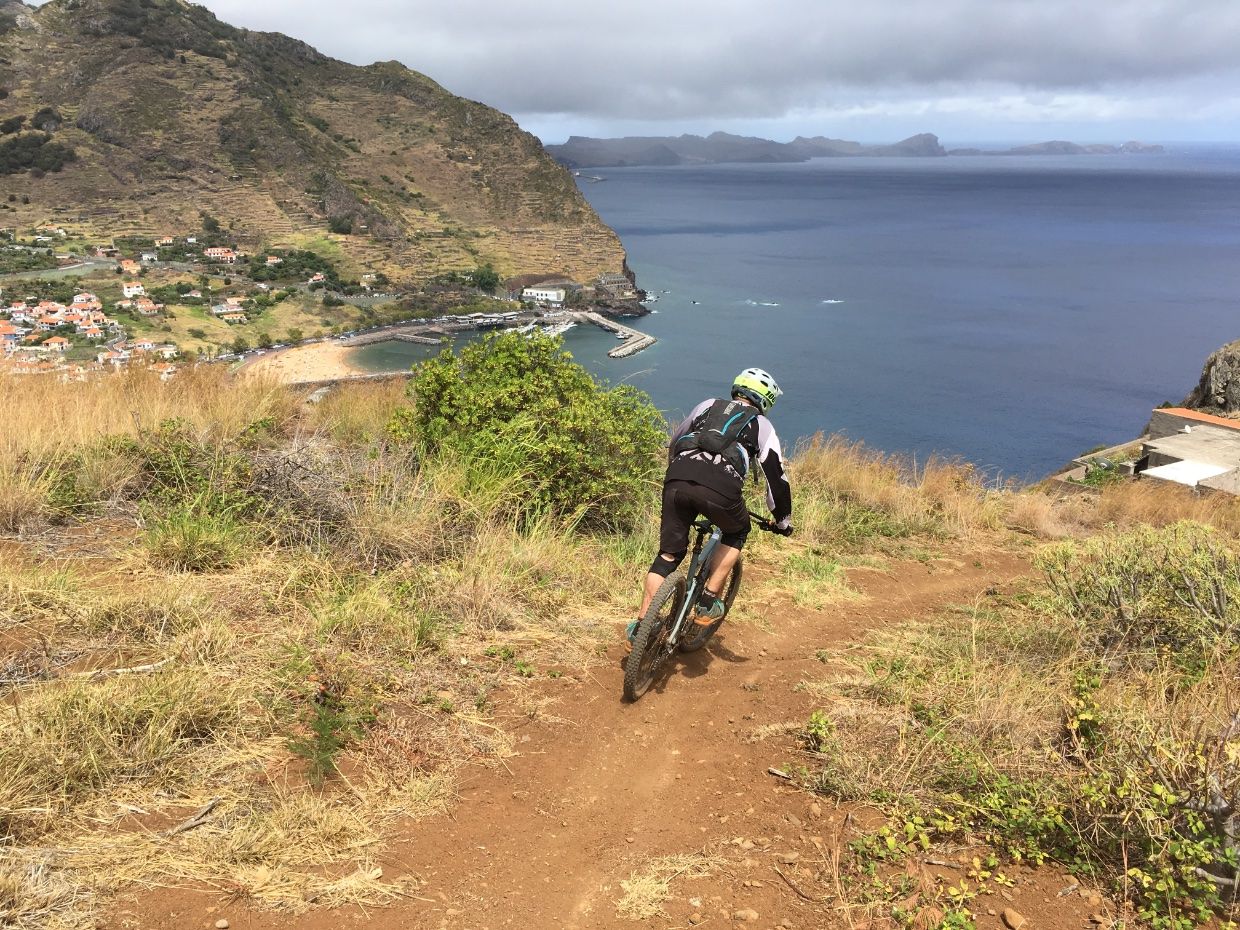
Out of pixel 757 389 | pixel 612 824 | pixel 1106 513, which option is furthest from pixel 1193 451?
pixel 612 824

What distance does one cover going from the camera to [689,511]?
4137mm

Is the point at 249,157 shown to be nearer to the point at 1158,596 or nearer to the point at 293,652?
the point at 293,652

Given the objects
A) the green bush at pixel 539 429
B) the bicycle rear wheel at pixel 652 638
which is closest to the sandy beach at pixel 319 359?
the green bush at pixel 539 429

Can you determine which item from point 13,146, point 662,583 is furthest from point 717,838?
point 13,146

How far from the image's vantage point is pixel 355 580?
4617 mm

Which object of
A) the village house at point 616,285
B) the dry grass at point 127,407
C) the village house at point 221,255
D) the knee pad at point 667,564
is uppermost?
the village house at point 221,255

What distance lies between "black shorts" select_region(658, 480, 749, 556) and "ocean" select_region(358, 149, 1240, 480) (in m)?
9.02

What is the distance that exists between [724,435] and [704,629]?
1.40 meters

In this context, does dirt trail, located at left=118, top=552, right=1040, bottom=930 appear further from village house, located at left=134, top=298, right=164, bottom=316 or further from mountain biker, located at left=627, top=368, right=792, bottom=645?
village house, located at left=134, top=298, right=164, bottom=316

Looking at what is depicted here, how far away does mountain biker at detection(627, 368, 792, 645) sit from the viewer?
4035 millimetres

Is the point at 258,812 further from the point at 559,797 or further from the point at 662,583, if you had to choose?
the point at 662,583

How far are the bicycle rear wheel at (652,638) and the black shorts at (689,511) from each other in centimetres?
20

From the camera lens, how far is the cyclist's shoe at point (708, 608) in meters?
4.46

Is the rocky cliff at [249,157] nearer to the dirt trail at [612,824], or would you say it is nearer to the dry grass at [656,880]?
the dirt trail at [612,824]
